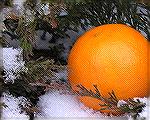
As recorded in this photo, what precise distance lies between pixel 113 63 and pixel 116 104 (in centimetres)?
9

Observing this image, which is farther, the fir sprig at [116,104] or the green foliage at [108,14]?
the green foliage at [108,14]

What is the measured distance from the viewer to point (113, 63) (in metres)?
0.87

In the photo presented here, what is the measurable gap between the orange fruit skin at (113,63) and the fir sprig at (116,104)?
3 centimetres

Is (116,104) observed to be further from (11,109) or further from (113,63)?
(11,109)

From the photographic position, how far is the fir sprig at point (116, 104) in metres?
0.83

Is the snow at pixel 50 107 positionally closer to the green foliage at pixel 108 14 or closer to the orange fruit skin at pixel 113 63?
the orange fruit skin at pixel 113 63

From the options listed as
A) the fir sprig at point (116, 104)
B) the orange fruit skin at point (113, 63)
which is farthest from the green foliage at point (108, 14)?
the fir sprig at point (116, 104)

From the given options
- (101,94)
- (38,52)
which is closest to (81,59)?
(101,94)

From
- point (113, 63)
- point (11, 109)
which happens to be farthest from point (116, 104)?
point (11, 109)

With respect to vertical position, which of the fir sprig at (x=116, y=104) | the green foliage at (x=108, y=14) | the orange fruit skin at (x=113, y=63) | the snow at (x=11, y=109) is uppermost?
the green foliage at (x=108, y=14)

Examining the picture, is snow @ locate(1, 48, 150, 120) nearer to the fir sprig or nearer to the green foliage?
the fir sprig

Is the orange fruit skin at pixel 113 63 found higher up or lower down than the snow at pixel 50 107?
higher up

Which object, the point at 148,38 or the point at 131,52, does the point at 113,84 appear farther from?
the point at 148,38

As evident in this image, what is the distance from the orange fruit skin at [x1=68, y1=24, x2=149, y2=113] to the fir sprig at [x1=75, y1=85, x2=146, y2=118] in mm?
27
